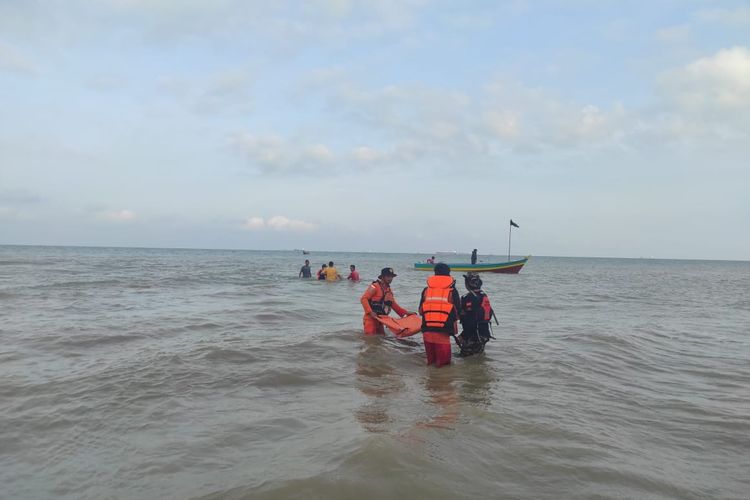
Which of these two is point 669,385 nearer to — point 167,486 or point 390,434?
point 390,434

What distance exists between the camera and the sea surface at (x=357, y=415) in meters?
4.02

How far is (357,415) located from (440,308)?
8.39ft

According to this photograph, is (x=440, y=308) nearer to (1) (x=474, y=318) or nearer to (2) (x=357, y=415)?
(1) (x=474, y=318)

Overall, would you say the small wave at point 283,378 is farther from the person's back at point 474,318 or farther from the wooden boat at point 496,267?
the wooden boat at point 496,267

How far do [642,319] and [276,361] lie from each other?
12.7 m

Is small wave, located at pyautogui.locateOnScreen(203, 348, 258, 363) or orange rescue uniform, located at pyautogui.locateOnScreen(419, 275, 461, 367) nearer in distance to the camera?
orange rescue uniform, located at pyautogui.locateOnScreen(419, 275, 461, 367)

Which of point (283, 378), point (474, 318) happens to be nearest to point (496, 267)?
point (474, 318)

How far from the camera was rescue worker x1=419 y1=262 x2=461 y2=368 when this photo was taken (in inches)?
303

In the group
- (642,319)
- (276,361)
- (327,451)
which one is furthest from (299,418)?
(642,319)

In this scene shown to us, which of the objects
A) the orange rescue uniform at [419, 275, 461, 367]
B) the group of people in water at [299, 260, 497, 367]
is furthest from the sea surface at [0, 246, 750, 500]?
the orange rescue uniform at [419, 275, 461, 367]

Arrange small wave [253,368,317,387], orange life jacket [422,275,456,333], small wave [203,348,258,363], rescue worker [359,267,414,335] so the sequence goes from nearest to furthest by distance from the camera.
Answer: small wave [253,368,317,387]
orange life jacket [422,275,456,333]
small wave [203,348,258,363]
rescue worker [359,267,414,335]

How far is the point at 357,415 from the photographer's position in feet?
18.5

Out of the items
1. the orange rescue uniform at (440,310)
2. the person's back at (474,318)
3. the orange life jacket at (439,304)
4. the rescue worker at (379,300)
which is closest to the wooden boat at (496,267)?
the rescue worker at (379,300)

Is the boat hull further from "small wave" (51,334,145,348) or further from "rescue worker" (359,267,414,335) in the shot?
"small wave" (51,334,145,348)
